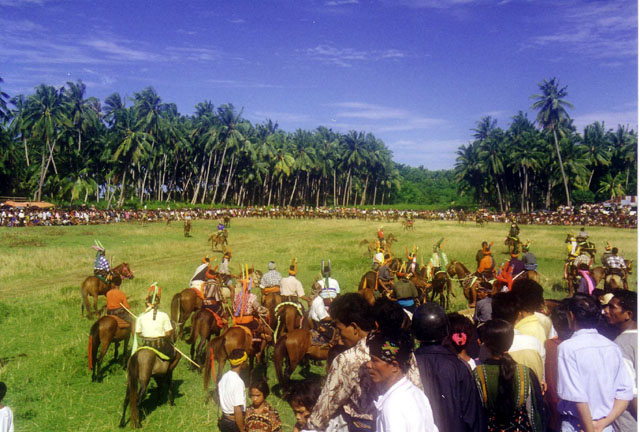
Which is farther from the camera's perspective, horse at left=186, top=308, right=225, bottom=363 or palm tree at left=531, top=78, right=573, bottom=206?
palm tree at left=531, top=78, right=573, bottom=206

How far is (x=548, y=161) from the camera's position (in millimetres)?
64938

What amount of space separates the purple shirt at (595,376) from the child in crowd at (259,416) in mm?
2659

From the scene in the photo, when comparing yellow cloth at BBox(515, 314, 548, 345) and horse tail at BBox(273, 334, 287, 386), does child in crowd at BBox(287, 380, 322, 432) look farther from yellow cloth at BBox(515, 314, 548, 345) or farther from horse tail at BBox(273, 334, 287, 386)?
horse tail at BBox(273, 334, 287, 386)

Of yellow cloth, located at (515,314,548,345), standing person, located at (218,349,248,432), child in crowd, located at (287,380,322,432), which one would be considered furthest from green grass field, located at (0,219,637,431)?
yellow cloth, located at (515,314,548,345)

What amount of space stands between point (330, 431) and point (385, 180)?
95.5 meters

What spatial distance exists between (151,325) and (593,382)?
6.17 metres

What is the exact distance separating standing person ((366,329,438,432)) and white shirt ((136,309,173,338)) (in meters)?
5.21

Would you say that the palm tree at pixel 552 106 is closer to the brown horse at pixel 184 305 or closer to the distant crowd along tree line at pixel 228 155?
the distant crowd along tree line at pixel 228 155

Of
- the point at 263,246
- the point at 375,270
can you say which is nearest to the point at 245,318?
the point at 375,270

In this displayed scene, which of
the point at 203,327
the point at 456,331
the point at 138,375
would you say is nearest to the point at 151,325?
the point at 138,375

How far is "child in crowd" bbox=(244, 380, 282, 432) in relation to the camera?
14.8ft

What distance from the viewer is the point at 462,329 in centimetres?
446

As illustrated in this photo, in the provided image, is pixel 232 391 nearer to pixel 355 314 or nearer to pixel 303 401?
pixel 303 401

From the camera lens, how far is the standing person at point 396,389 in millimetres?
2654
